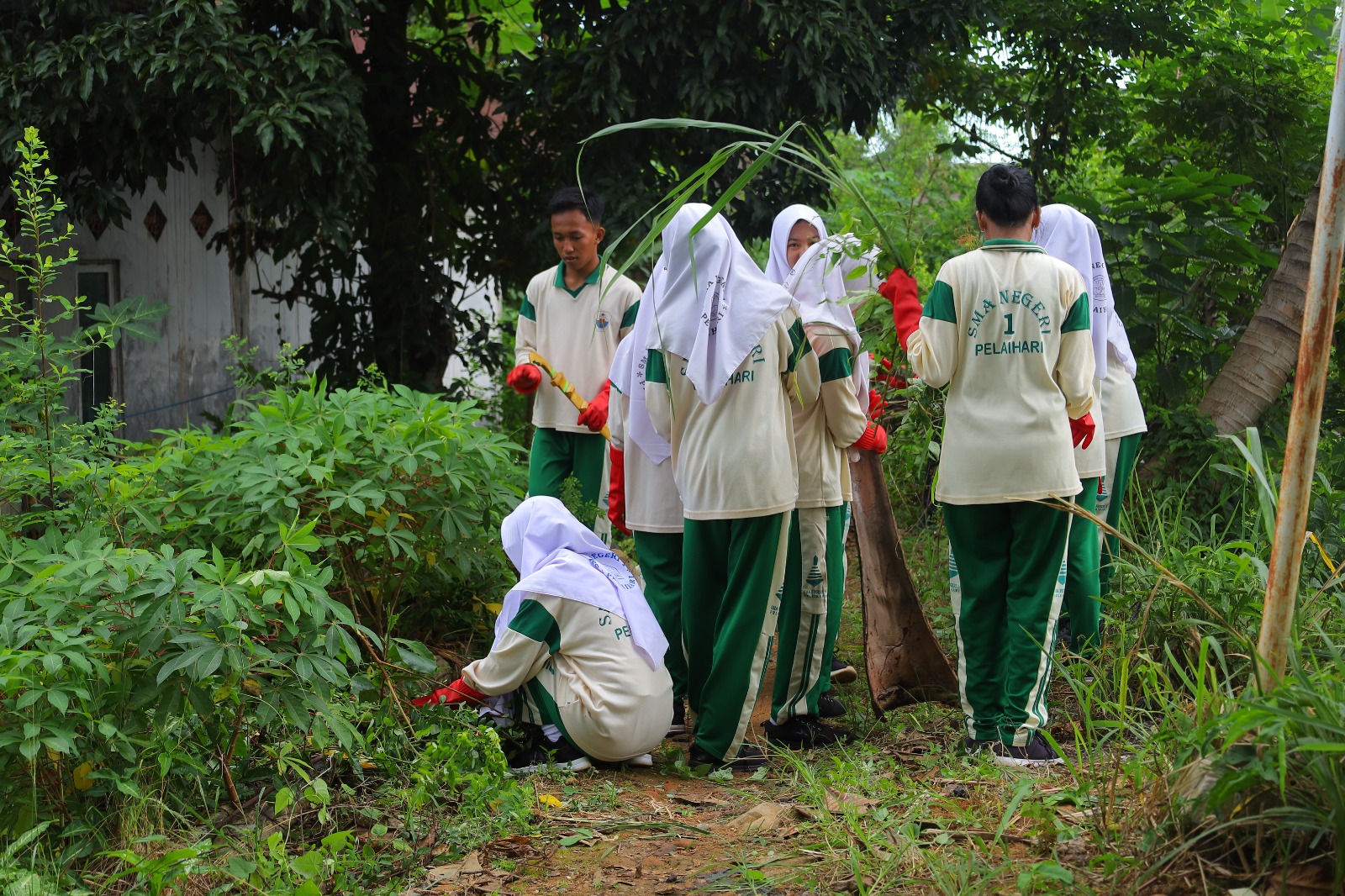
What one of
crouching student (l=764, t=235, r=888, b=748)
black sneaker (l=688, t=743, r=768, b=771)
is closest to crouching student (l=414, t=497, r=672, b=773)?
black sneaker (l=688, t=743, r=768, b=771)

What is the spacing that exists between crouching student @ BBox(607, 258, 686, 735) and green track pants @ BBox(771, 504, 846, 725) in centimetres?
40

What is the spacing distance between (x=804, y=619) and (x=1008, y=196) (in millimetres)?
1649

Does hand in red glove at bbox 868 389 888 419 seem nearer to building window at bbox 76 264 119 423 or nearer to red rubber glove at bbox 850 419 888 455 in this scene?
red rubber glove at bbox 850 419 888 455

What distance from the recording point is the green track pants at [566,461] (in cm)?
599

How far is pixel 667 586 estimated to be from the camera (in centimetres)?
469

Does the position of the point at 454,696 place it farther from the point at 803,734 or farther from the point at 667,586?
the point at 803,734

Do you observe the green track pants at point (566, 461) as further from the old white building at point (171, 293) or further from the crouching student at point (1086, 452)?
the old white building at point (171, 293)

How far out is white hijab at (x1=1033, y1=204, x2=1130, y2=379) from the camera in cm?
488

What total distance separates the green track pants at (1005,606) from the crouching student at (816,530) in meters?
0.48

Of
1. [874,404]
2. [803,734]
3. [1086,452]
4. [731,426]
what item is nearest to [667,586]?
[803,734]

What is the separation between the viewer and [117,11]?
658 cm

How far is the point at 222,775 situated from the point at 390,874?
644 mm

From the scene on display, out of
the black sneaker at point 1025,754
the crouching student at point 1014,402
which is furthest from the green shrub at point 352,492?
the black sneaker at point 1025,754

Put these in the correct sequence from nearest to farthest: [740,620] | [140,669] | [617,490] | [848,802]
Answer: [140,669], [848,802], [740,620], [617,490]
